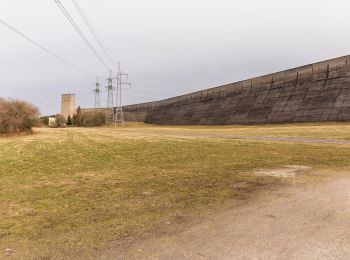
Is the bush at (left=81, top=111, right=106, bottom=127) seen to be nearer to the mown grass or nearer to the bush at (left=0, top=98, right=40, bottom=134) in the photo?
the bush at (left=0, top=98, right=40, bottom=134)

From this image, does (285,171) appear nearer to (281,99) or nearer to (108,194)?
(108,194)

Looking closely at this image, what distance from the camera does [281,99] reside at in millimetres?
49969

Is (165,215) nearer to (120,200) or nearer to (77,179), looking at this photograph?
(120,200)

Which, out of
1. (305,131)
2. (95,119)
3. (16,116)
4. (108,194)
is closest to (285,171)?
(108,194)

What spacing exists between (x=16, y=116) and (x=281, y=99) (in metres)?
35.3

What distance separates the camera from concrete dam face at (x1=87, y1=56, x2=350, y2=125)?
41.1 m

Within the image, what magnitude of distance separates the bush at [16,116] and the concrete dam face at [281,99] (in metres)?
A: 31.0

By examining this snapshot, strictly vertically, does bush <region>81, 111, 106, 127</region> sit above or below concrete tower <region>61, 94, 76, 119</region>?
below

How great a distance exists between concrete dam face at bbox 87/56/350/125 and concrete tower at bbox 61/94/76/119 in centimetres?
5982

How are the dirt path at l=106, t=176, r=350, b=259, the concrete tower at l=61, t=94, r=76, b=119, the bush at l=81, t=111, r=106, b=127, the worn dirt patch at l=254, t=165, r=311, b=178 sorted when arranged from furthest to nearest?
1. the concrete tower at l=61, t=94, r=76, b=119
2. the bush at l=81, t=111, r=106, b=127
3. the worn dirt patch at l=254, t=165, r=311, b=178
4. the dirt path at l=106, t=176, r=350, b=259

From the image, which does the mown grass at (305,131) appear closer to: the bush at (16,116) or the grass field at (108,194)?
the grass field at (108,194)

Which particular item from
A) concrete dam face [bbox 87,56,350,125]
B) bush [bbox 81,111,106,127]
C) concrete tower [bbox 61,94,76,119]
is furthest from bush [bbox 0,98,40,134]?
concrete tower [bbox 61,94,76,119]

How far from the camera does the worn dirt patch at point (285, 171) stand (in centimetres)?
967

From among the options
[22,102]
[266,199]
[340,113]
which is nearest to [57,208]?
[266,199]
